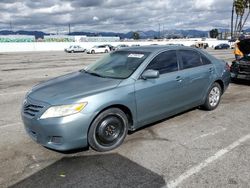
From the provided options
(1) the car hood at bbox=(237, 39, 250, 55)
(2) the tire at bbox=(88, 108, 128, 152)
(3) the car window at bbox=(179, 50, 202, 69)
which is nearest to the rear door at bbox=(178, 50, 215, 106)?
(3) the car window at bbox=(179, 50, 202, 69)

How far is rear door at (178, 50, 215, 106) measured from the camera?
5.48 m

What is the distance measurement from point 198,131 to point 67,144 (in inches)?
99.7

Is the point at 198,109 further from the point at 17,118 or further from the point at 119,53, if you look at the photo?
the point at 17,118

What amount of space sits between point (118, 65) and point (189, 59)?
63.1 inches

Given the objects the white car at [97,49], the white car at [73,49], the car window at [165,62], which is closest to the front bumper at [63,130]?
the car window at [165,62]

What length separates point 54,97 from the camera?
404 centimetres

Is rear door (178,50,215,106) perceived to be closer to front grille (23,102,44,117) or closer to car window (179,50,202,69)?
car window (179,50,202,69)

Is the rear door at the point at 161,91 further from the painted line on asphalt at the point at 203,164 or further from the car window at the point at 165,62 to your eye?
the painted line on asphalt at the point at 203,164

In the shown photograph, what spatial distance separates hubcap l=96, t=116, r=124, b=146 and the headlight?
0.50m

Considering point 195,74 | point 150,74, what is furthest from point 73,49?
point 150,74

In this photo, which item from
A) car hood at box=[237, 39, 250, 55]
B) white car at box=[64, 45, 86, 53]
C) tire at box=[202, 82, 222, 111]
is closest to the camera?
tire at box=[202, 82, 222, 111]

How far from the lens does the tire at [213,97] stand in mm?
6242

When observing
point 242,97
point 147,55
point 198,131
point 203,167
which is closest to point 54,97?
point 147,55

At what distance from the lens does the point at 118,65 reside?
5.12 metres
